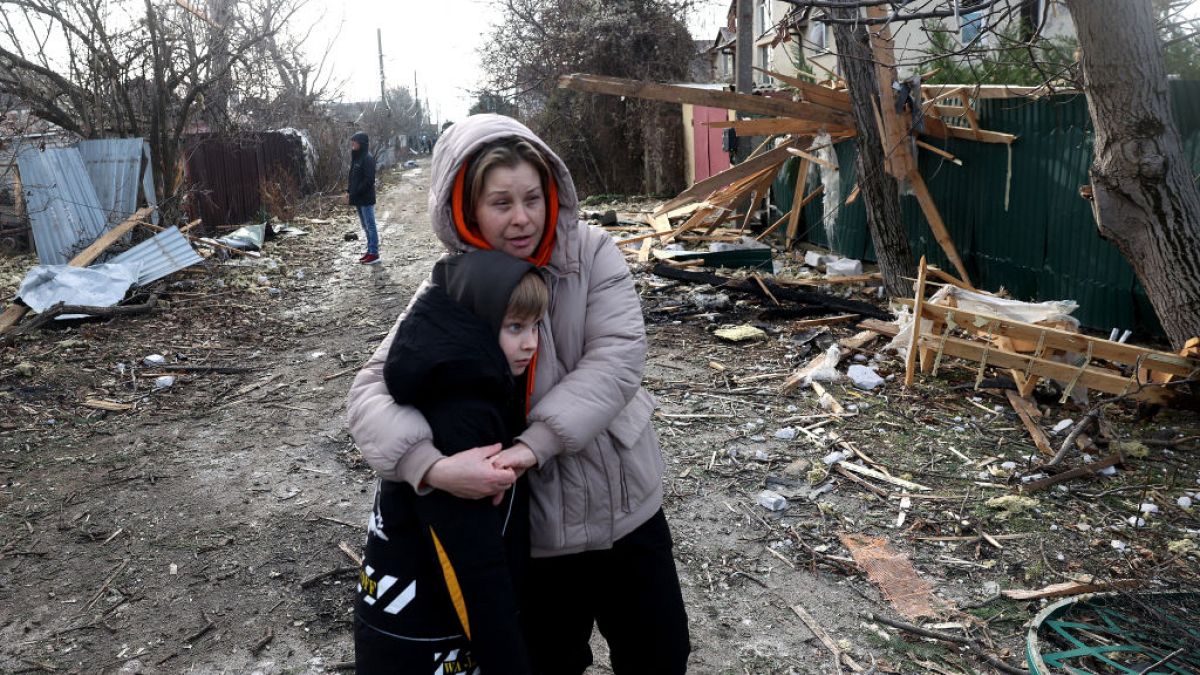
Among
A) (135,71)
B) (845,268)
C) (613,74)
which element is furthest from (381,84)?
(845,268)

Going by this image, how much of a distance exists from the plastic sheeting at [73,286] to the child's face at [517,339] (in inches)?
336

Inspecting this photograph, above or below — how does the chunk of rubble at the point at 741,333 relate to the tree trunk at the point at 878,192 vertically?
below

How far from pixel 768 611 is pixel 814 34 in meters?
23.1

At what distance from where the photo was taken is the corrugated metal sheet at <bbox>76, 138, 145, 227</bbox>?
12367mm

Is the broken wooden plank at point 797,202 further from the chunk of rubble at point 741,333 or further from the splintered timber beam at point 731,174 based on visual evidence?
the chunk of rubble at point 741,333

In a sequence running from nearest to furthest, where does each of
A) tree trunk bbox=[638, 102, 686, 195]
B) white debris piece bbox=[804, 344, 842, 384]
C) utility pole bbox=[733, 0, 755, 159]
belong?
white debris piece bbox=[804, 344, 842, 384]
utility pole bbox=[733, 0, 755, 159]
tree trunk bbox=[638, 102, 686, 195]

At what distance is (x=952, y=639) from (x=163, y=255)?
10459 millimetres

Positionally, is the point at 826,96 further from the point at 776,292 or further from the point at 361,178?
the point at 361,178

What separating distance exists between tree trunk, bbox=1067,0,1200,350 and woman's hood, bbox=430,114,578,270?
4.44 m

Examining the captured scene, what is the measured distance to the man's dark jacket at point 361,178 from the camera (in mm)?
12992

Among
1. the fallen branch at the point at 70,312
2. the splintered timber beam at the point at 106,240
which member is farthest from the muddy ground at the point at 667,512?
the splintered timber beam at the point at 106,240

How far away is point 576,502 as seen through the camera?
79.3 inches

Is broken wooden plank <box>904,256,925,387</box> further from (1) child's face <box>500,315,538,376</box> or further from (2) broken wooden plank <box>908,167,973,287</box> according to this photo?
(1) child's face <box>500,315,538,376</box>

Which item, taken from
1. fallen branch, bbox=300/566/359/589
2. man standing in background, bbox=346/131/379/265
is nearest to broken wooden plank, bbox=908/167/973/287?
fallen branch, bbox=300/566/359/589
